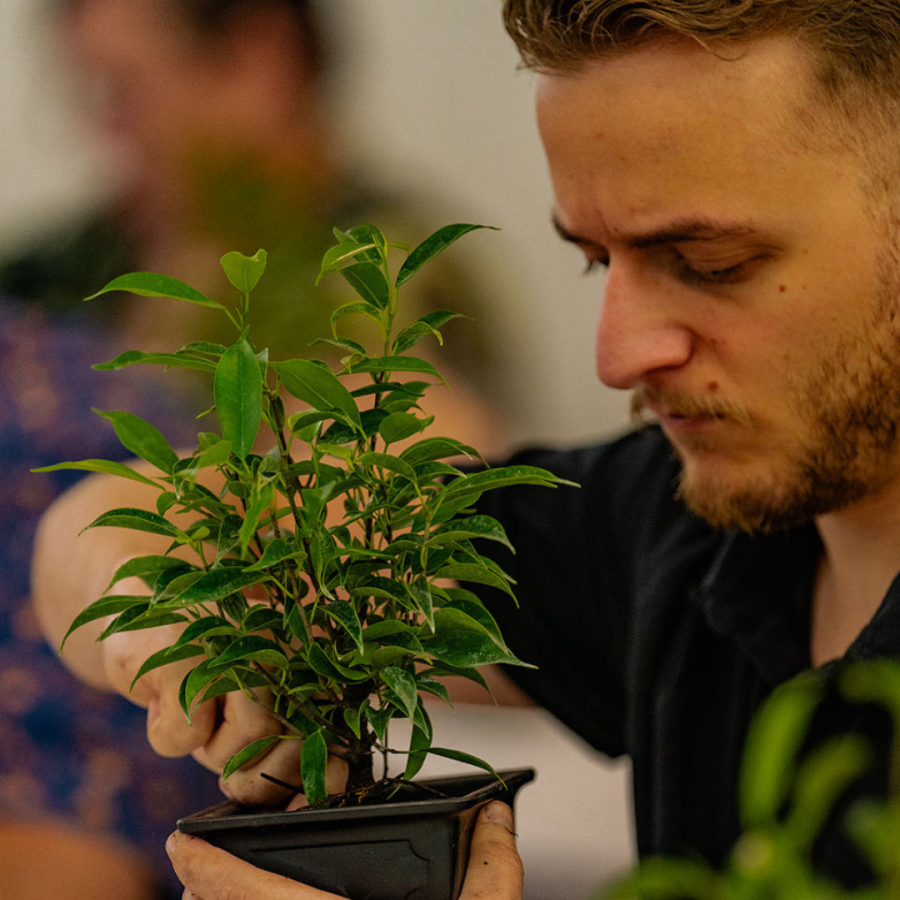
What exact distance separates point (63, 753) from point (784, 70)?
1.23 metres

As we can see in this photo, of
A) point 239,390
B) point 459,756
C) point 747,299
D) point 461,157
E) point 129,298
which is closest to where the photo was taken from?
point 239,390

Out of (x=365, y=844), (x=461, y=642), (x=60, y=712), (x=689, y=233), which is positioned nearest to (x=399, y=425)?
(x=461, y=642)

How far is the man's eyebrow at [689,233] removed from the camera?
2.89ft

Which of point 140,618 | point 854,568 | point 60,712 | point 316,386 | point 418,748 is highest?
point 316,386

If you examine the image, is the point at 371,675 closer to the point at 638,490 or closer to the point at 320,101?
the point at 638,490

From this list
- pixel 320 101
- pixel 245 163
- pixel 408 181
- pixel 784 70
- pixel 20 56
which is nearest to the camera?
pixel 784 70

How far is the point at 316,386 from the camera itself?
0.58m

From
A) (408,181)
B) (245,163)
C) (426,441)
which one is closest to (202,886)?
(426,441)

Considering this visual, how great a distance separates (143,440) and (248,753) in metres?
0.20

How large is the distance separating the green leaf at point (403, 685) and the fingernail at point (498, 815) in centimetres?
11

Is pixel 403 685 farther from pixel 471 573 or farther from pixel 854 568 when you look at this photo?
pixel 854 568

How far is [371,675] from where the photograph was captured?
2.08ft

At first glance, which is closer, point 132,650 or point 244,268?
point 244,268

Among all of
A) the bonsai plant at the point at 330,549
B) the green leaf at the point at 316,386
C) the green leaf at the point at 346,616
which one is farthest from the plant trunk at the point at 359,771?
the green leaf at the point at 316,386
